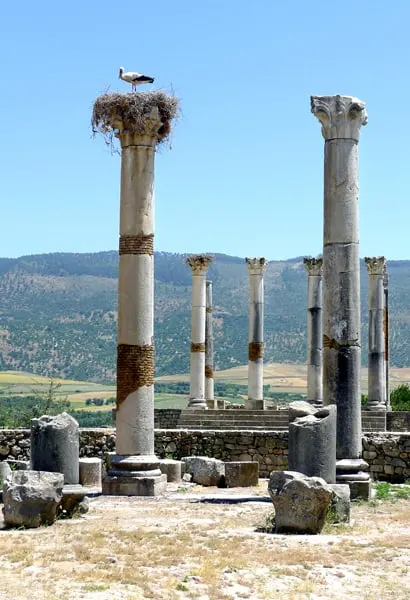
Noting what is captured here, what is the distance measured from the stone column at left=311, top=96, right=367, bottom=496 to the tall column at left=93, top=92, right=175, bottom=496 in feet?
11.5

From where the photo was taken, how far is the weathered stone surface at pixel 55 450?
1883 cm

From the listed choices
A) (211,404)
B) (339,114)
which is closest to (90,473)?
(339,114)

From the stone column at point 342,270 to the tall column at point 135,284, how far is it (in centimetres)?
350

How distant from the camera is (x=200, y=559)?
47.5 feet

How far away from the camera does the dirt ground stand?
42.4 ft

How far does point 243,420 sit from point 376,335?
7.23 m

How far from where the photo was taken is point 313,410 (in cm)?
1961

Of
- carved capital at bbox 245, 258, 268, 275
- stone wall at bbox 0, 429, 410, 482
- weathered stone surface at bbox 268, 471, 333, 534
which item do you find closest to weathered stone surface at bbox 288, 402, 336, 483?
weathered stone surface at bbox 268, 471, 333, 534

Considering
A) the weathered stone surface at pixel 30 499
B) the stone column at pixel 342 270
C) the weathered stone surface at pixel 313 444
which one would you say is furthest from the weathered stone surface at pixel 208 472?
the weathered stone surface at pixel 30 499

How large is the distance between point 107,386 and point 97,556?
140 m

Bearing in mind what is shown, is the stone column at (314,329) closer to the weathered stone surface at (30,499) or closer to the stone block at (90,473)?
the stone block at (90,473)

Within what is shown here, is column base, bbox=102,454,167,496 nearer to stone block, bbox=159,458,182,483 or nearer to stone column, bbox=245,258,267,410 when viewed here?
stone block, bbox=159,458,182,483

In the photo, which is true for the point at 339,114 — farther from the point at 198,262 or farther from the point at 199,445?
the point at 198,262

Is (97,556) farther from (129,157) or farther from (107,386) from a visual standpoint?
(107,386)
